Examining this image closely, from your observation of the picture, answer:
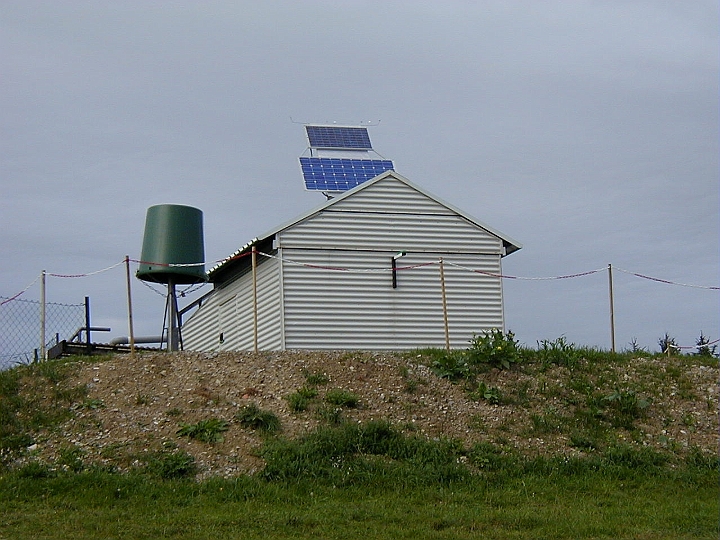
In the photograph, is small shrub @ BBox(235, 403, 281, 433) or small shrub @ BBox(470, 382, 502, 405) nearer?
small shrub @ BBox(235, 403, 281, 433)

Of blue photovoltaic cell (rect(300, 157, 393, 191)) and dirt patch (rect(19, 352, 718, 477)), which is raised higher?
blue photovoltaic cell (rect(300, 157, 393, 191))

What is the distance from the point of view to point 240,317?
22609mm

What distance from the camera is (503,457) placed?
46.5 feet

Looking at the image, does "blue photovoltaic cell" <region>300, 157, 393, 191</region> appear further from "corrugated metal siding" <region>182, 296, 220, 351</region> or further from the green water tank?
"corrugated metal siding" <region>182, 296, 220, 351</region>

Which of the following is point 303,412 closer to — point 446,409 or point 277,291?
point 446,409

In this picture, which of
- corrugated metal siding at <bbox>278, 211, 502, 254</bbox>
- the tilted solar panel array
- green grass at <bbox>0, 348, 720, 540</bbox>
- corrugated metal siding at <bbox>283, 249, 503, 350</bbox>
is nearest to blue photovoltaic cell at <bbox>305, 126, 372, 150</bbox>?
the tilted solar panel array

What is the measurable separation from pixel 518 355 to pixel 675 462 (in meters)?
3.68

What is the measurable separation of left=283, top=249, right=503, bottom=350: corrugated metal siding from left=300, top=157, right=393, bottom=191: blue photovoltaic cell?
2555 millimetres

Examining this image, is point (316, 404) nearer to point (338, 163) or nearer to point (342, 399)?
point (342, 399)

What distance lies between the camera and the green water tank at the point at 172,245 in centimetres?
2188

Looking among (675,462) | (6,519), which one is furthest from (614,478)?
(6,519)

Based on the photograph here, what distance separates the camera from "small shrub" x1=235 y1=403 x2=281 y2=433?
14547 mm

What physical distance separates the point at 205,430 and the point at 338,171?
34.9 ft

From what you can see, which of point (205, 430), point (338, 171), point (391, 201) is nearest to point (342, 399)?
point (205, 430)
